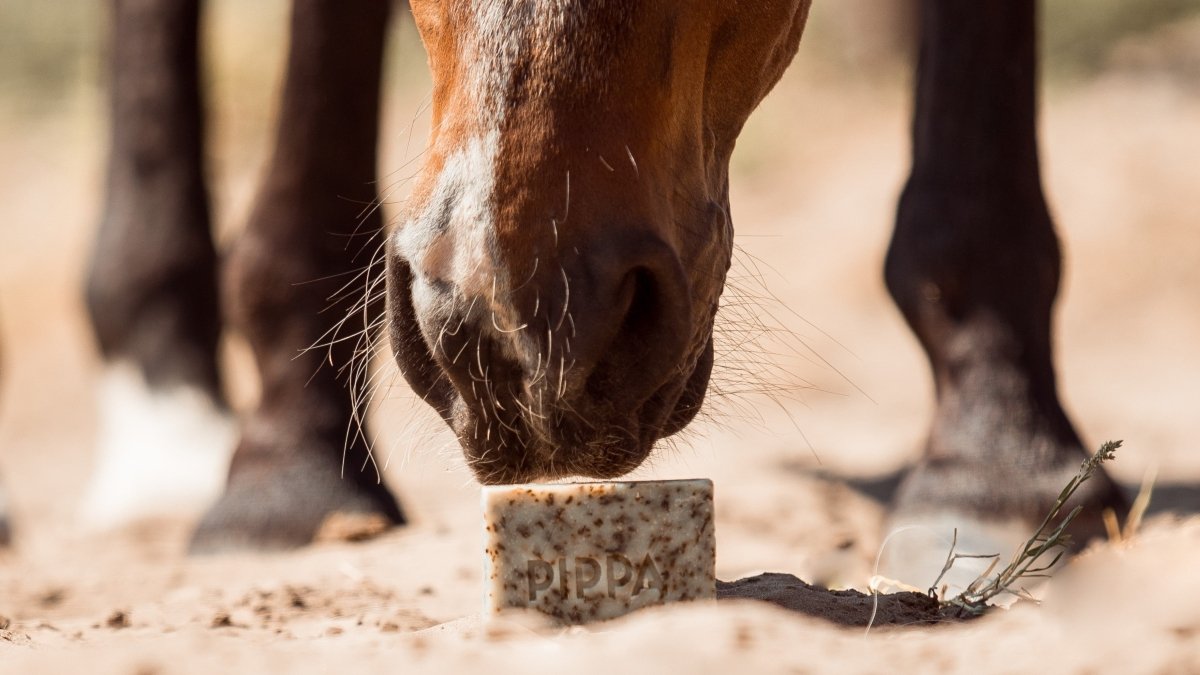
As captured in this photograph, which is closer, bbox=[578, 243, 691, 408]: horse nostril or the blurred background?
bbox=[578, 243, 691, 408]: horse nostril

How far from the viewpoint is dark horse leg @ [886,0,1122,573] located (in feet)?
9.72

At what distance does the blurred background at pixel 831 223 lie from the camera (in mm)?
5648

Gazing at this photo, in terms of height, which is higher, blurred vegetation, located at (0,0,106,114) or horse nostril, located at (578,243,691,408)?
blurred vegetation, located at (0,0,106,114)

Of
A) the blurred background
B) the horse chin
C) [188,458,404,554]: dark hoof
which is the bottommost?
[188,458,404,554]: dark hoof

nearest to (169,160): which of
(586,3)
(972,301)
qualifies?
(972,301)

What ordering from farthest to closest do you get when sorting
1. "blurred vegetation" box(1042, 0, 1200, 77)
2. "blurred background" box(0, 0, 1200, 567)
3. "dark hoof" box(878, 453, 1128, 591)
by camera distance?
"blurred vegetation" box(1042, 0, 1200, 77) → "blurred background" box(0, 0, 1200, 567) → "dark hoof" box(878, 453, 1128, 591)

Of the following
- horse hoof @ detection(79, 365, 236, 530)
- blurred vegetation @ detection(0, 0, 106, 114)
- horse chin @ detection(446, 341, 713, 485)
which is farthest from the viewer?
blurred vegetation @ detection(0, 0, 106, 114)

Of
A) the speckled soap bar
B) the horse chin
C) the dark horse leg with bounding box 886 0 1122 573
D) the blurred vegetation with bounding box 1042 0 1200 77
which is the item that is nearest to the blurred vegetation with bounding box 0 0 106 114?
the blurred vegetation with bounding box 1042 0 1200 77

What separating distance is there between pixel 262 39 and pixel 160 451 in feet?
29.6

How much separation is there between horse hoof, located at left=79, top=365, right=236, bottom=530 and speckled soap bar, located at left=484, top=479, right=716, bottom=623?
2.58 meters

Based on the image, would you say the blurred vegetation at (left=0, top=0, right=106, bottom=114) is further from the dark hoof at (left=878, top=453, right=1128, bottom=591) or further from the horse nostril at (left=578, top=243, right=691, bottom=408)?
the horse nostril at (left=578, top=243, right=691, bottom=408)

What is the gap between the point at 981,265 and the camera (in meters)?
3.02

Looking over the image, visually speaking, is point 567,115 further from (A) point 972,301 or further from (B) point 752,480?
(B) point 752,480

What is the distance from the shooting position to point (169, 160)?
433 cm
